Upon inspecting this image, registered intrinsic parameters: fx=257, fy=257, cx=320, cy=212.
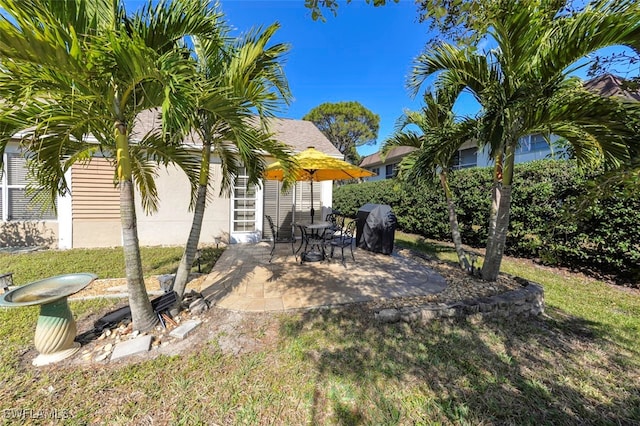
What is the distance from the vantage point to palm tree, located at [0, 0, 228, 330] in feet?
6.70

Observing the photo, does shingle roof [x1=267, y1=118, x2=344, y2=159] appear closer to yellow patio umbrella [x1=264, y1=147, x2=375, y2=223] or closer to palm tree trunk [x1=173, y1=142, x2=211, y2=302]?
yellow patio umbrella [x1=264, y1=147, x2=375, y2=223]

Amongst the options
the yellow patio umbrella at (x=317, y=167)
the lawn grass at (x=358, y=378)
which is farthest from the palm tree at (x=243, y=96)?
the lawn grass at (x=358, y=378)

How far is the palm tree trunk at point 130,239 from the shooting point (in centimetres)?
290

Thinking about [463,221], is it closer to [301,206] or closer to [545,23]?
[301,206]

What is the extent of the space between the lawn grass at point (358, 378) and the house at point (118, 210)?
435 cm

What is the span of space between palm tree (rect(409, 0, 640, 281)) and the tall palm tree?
690 mm

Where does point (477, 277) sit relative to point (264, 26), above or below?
below

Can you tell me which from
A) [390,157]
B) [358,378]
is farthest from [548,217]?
[390,157]

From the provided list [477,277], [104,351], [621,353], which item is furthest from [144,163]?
[621,353]

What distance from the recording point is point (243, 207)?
902cm

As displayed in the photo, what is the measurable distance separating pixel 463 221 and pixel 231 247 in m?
7.99

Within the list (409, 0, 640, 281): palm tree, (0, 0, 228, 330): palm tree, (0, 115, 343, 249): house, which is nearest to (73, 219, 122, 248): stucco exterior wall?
(0, 115, 343, 249): house

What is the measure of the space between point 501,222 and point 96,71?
5.90 meters

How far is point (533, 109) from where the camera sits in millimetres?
3805
